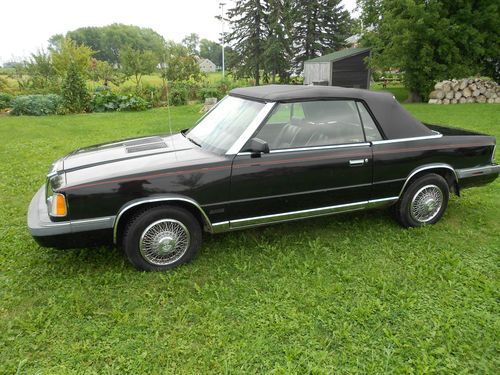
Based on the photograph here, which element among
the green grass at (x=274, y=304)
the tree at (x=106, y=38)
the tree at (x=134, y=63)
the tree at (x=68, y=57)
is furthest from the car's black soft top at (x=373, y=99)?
the tree at (x=106, y=38)

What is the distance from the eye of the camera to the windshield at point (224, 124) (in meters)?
3.54

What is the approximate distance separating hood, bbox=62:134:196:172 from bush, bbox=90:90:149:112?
1317 centimetres

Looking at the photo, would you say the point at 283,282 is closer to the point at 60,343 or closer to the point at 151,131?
the point at 60,343

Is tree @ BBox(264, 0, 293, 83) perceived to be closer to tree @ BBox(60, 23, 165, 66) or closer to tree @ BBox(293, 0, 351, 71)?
tree @ BBox(293, 0, 351, 71)

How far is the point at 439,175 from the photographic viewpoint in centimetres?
416

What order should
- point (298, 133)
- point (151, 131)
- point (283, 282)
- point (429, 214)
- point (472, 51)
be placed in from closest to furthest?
1. point (283, 282)
2. point (298, 133)
3. point (429, 214)
4. point (151, 131)
5. point (472, 51)

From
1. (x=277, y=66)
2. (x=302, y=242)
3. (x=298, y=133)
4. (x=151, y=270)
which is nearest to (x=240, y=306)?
(x=151, y=270)

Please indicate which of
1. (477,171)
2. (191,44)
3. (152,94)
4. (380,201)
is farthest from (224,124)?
(191,44)

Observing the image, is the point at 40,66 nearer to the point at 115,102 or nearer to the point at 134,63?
the point at 134,63

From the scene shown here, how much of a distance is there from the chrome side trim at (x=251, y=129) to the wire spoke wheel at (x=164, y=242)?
85 cm

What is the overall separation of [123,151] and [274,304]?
2188mm

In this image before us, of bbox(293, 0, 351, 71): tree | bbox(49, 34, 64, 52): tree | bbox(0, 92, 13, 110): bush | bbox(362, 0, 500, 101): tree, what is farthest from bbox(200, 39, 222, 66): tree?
bbox(0, 92, 13, 110): bush

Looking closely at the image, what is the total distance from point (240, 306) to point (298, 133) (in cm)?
180

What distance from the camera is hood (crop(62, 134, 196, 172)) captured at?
3.48 meters
